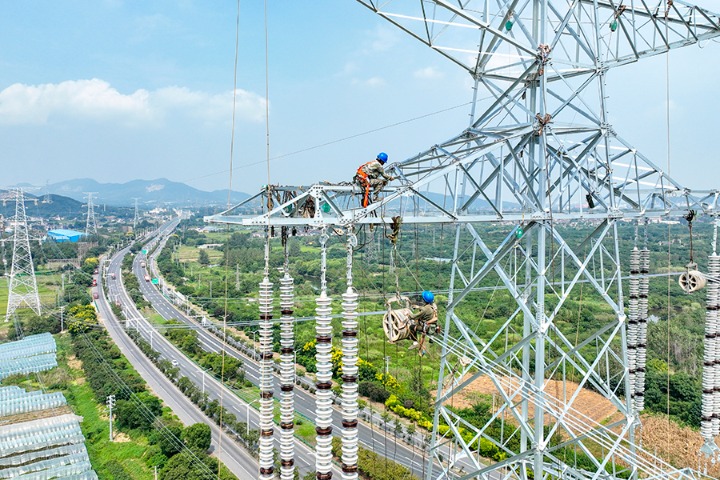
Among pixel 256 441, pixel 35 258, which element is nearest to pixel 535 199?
pixel 256 441

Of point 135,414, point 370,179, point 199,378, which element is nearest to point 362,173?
point 370,179

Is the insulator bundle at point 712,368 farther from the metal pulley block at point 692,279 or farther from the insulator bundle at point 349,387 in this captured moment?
the insulator bundle at point 349,387

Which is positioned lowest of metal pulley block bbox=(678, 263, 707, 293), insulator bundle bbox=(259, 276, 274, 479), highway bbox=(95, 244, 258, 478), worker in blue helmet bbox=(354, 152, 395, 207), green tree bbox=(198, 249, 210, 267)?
highway bbox=(95, 244, 258, 478)

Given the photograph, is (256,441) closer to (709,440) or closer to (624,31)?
(709,440)

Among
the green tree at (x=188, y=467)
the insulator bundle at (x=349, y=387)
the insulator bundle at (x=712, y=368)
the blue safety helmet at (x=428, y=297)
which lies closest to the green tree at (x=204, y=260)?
the green tree at (x=188, y=467)

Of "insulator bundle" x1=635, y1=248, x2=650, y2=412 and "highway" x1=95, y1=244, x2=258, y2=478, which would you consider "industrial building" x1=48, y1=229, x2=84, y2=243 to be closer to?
"highway" x1=95, y1=244, x2=258, y2=478

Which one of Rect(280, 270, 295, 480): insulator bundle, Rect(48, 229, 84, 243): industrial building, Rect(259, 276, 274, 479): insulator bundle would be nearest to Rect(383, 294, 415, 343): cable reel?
Rect(280, 270, 295, 480): insulator bundle
